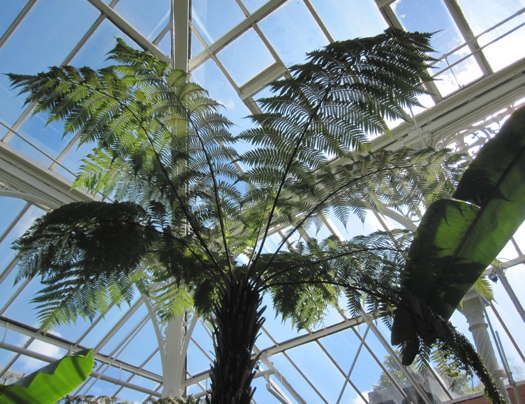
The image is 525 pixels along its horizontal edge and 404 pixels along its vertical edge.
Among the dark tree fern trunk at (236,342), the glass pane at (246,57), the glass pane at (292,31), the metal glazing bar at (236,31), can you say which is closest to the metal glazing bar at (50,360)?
the metal glazing bar at (236,31)

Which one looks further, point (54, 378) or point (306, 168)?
point (54, 378)

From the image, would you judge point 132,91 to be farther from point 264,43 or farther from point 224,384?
point 264,43

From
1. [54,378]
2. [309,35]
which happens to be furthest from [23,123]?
[54,378]

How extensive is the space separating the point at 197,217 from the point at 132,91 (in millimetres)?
930

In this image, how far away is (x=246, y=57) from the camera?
301 inches

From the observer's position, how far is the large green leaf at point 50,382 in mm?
3061

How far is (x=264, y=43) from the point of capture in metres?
7.45

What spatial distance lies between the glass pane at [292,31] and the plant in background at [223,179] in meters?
4.58

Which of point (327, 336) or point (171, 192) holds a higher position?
point (327, 336)

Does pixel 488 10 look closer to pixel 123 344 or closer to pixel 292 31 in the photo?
pixel 292 31

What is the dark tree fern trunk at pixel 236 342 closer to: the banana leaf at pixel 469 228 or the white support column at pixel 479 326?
the banana leaf at pixel 469 228

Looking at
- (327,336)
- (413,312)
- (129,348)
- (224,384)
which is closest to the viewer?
(224,384)

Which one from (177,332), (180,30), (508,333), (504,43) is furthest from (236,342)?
(508,333)

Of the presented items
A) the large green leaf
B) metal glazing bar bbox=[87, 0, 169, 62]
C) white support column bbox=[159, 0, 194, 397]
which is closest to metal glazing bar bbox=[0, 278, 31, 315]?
white support column bbox=[159, 0, 194, 397]
